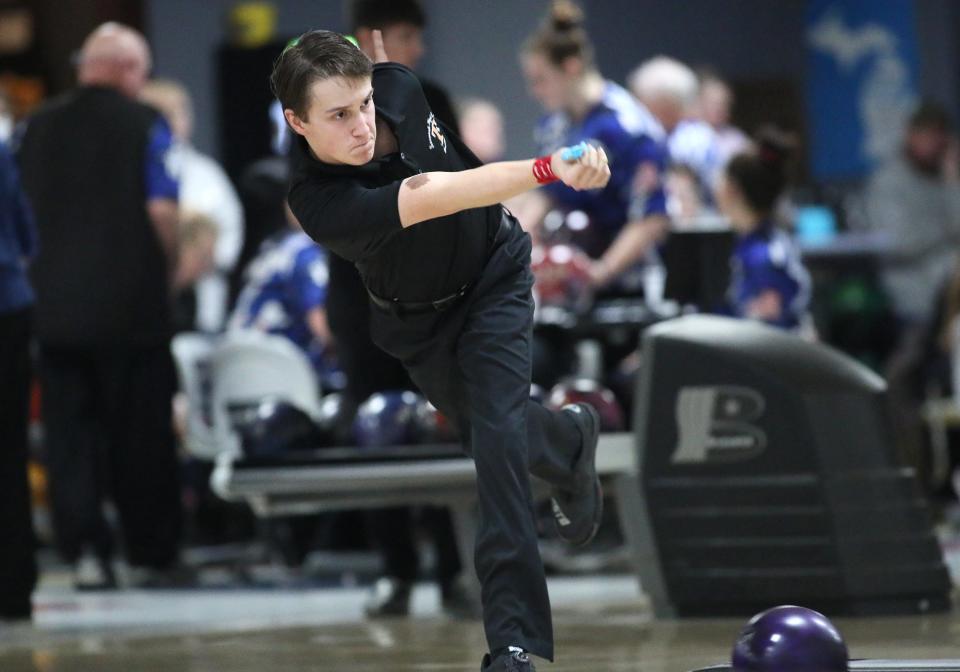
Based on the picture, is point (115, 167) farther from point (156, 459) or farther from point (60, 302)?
point (156, 459)

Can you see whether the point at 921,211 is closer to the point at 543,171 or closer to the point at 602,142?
the point at 602,142

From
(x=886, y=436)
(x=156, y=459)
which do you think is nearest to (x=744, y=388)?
(x=886, y=436)

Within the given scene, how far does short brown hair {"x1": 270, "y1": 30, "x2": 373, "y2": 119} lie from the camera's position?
12.6 ft

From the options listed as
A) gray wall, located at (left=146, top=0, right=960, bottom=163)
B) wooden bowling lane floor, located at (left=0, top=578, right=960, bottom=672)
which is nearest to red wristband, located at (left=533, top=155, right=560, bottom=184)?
wooden bowling lane floor, located at (left=0, top=578, right=960, bottom=672)

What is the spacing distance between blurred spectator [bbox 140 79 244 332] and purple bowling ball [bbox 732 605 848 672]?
632 cm

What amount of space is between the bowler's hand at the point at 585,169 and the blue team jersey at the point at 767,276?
371 cm

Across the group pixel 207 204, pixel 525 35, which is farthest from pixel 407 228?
pixel 525 35

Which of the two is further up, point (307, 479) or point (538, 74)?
point (538, 74)

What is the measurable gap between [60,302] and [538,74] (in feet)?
6.84

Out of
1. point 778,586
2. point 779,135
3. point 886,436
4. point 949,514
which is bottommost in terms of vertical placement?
point 949,514

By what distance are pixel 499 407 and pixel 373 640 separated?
1.51 metres

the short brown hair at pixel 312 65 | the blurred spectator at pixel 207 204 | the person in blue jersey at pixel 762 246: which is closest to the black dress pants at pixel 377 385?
the person in blue jersey at pixel 762 246

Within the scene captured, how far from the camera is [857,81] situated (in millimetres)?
14859

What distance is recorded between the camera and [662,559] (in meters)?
5.45
